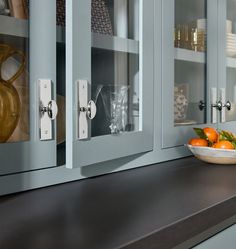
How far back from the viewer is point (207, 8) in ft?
4.92

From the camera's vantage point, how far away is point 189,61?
1.43 m

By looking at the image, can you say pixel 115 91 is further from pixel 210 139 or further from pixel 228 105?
pixel 228 105

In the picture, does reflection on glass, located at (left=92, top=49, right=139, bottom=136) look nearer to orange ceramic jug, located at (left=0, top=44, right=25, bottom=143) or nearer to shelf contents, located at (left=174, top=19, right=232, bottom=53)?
orange ceramic jug, located at (left=0, top=44, right=25, bottom=143)

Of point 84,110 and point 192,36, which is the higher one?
point 192,36

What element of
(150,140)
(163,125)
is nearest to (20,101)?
(150,140)

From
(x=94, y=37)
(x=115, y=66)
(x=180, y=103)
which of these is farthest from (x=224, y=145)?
(x=94, y=37)

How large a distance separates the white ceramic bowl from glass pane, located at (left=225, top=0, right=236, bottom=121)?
37 cm

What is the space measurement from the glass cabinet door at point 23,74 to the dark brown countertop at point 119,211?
97 millimetres

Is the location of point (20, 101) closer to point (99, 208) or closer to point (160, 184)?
point (99, 208)

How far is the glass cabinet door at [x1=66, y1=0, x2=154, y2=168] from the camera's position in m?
0.85

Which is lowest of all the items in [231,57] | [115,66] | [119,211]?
[119,211]

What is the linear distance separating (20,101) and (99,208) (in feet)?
0.86

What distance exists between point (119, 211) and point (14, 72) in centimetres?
34

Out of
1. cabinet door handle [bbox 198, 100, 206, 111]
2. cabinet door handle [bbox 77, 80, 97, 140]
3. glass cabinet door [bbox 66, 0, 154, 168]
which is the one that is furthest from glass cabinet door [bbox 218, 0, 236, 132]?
cabinet door handle [bbox 77, 80, 97, 140]
